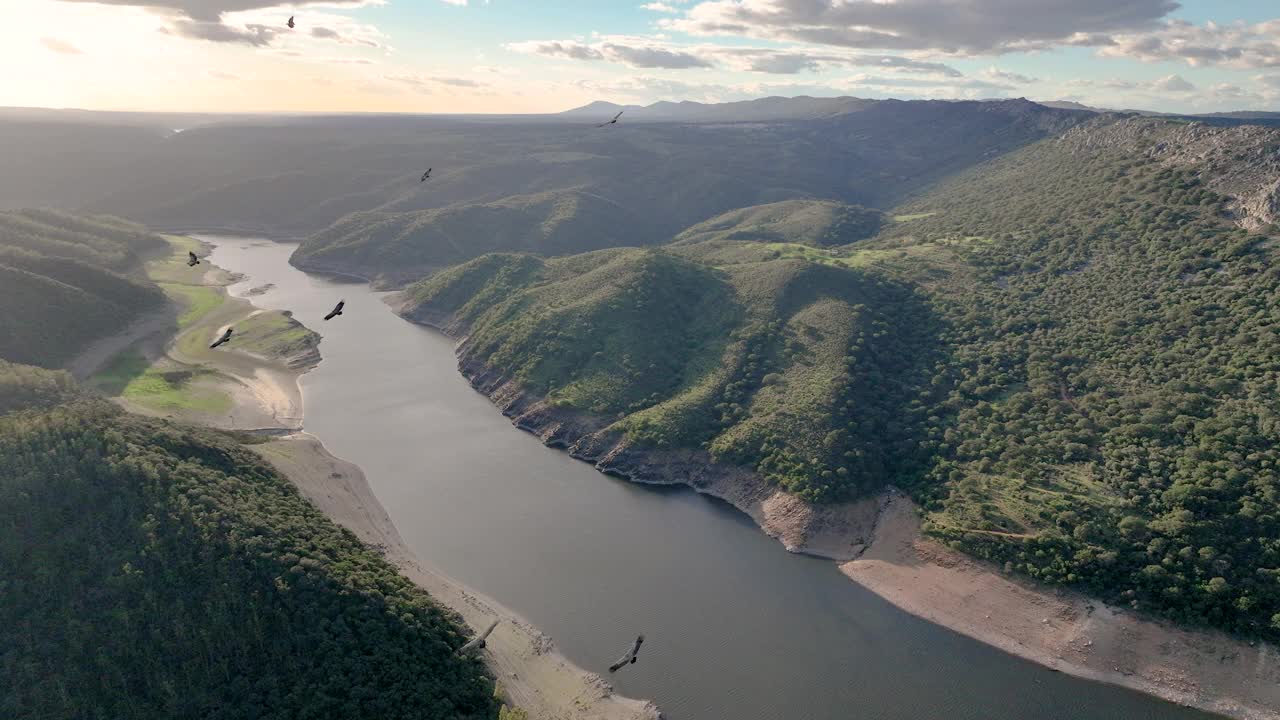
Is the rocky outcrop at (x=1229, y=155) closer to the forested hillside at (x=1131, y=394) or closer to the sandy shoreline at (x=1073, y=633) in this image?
the forested hillside at (x=1131, y=394)

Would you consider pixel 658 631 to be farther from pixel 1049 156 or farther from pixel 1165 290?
pixel 1049 156

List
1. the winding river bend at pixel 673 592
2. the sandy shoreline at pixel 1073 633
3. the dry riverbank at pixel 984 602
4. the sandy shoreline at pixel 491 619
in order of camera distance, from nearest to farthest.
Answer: the sandy shoreline at pixel 491 619 < the winding river bend at pixel 673 592 < the sandy shoreline at pixel 1073 633 < the dry riverbank at pixel 984 602

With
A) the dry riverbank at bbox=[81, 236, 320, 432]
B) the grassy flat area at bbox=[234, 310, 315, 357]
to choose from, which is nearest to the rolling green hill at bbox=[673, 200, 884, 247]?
the grassy flat area at bbox=[234, 310, 315, 357]

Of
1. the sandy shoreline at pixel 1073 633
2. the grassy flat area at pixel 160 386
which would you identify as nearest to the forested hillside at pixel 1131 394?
the sandy shoreline at pixel 1073 633

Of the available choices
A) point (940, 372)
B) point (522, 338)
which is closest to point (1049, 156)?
point (940, 372)

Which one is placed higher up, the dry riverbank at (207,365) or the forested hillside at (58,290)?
the forested hillside at (58,290)

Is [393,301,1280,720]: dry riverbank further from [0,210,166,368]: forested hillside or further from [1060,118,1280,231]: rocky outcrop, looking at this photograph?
[0,210,166,368]: forested hillside

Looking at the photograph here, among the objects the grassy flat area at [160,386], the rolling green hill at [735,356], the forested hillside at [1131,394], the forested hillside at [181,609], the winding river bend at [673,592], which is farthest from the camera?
the grassy flat area at [160,386]

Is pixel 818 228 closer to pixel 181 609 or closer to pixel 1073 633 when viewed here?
pixel 1073 633
